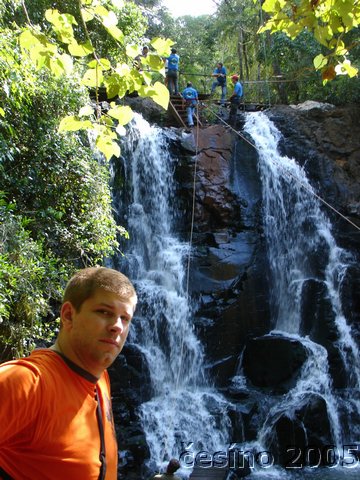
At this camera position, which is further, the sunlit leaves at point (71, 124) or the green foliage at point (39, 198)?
the green foliage at point (39, 198)

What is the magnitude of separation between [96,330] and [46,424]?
1.09 ft

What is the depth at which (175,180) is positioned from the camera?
38.5ft

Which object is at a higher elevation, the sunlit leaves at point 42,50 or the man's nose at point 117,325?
the sunlit leaves at point 42,50

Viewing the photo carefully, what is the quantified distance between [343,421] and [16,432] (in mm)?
8393

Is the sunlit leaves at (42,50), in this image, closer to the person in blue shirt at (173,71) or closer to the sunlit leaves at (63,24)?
the sunlit leaves at (63,24)

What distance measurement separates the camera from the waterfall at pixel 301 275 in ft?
27.7

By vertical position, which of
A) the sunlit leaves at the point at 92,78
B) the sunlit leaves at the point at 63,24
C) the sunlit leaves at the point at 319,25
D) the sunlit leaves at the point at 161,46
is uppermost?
the sunlit leaves at the point at 319,25

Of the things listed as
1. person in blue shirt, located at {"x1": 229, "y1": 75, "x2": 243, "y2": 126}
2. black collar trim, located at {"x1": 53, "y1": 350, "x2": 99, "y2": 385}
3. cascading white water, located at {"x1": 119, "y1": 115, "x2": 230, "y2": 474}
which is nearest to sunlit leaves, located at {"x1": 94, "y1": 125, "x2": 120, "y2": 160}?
black collar trim, located at {"x1": 53, "y1": 350, "x2": 99, "y2": 385}

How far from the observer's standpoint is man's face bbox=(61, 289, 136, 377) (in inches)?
60.9

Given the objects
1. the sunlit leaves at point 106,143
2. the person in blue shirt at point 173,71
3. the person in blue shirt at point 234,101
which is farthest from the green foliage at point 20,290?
the person in blue shirt at point 234,101

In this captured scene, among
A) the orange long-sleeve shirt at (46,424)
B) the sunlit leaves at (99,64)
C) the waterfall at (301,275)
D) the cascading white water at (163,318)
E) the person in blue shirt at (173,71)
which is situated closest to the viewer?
the orange long-sleeve shirt at (46,424)

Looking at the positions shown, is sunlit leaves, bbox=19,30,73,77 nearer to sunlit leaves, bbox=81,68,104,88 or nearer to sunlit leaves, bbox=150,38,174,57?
sunlit leaves, bbox=81,68,104,88

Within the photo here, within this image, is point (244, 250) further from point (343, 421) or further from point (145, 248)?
point (343, 421)

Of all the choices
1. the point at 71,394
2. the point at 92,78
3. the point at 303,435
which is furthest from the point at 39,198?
the point at 303,435
